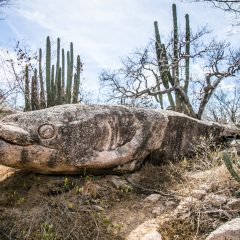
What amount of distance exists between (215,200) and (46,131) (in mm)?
2569

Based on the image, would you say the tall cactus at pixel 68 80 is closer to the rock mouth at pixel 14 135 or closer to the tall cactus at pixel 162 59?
the tall cactus at pixel 162 59

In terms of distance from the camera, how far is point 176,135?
22.5ft

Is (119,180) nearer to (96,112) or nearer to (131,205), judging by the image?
(131,205)

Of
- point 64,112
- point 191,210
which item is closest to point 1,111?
point 64,112

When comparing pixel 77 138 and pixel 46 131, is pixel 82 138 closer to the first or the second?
pixel 77 138

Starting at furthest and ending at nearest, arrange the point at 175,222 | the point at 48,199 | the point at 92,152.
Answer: the point at 92,152 < the point at 48,199 < the point at 175,222

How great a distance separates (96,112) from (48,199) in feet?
4.99

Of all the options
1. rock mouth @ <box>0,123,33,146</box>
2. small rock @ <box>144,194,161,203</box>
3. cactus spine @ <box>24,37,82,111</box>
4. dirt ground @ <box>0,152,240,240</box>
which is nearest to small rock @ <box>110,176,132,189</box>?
dirt ground @ <box>0,152,240,240</box>

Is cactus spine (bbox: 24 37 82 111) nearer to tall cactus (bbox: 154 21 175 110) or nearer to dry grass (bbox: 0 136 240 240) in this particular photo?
tall cactus (bbox: 154 21 175 110)

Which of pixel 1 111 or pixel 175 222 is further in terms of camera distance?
pixel 1 111

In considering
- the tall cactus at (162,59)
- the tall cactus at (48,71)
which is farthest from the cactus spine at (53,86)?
the tall cactus at (162,59)

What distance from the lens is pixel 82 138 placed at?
5.52 metres

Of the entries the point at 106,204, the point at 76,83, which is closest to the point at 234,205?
the point at 106,204

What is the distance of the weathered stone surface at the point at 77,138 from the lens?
5.19 metres
